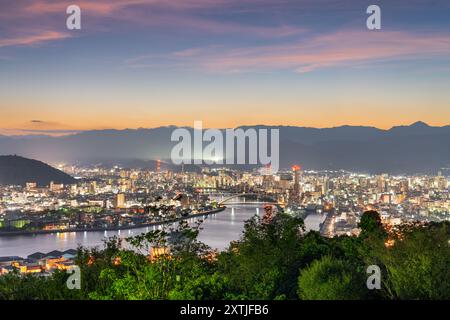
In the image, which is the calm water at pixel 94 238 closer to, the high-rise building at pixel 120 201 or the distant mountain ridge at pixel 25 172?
the high-rise building at pixel 120 201

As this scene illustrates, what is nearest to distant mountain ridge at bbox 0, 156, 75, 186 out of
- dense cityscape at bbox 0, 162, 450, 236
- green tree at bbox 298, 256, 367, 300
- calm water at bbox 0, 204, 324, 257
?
dense cityscape at bbox 0, 162, 450, 236

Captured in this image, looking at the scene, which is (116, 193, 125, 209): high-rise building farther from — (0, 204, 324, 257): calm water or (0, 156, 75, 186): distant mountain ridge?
(0, 156, 75, 186): distant mountain ridge

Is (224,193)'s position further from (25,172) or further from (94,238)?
(25,172)

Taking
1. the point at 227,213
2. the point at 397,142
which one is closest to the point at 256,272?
the point at 227,213

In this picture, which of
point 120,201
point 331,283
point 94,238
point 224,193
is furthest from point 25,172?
point 331,283

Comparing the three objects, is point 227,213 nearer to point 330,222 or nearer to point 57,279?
point 330,222
